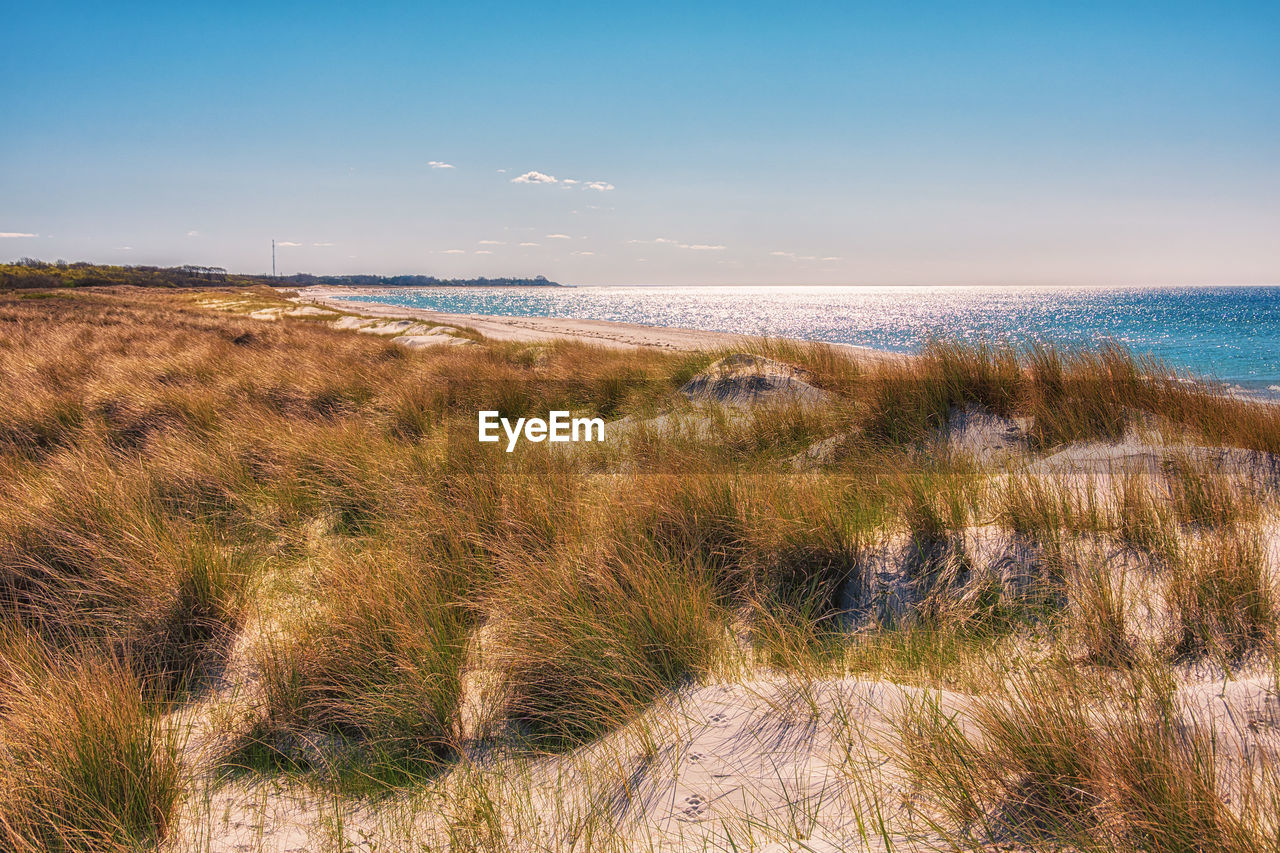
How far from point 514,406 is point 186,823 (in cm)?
589

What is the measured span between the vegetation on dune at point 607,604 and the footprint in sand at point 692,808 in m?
0.39

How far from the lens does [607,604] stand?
246 centimetres

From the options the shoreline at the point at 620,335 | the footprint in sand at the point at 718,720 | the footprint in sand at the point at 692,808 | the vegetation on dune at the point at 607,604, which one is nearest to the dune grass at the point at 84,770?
the vegetation on dune at the point at 607,604

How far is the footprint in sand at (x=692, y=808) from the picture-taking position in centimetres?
171

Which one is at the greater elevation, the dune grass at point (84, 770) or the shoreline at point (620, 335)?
the shoreline at point (620, 335)

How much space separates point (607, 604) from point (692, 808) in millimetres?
860

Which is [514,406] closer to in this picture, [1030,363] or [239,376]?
[239,376]

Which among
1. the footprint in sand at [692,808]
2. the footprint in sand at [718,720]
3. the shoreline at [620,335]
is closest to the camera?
the footprint in sand at [692,808]

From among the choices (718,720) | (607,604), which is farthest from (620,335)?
(718,720)

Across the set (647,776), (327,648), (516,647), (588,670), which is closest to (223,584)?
(327,648)

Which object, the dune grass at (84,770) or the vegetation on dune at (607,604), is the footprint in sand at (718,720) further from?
the dune grass at (84,770)

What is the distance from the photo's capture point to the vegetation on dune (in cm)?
173

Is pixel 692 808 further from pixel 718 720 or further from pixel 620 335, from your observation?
pixel 620 335

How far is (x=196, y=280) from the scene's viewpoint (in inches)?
3425
